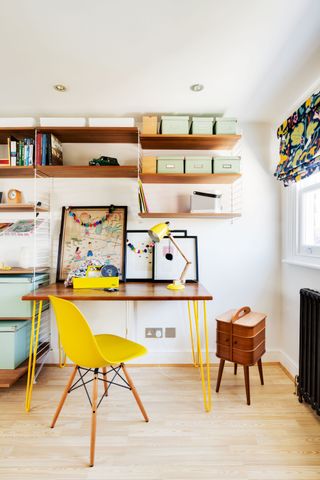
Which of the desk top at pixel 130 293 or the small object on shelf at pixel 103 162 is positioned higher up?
the small object on shelf at pixel 103 162

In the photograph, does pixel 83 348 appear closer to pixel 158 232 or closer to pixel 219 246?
pixel 158 232

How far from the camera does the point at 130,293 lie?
1980 mm

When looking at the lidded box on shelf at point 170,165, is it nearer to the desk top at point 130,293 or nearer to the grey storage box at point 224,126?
the grey storage box at point 224,126

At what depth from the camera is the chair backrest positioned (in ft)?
4.90

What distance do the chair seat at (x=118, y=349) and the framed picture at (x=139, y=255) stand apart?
0.68 metres

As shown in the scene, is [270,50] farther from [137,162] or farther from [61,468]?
[61,468]

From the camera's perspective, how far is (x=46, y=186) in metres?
2.60

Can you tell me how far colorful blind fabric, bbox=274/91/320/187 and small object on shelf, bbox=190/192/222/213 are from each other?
1.75 feet

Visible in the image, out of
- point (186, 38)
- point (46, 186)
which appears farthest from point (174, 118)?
point (46, 186)

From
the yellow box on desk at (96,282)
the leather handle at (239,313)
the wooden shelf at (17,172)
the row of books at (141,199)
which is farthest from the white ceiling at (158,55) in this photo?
the leather handle at (239,313)

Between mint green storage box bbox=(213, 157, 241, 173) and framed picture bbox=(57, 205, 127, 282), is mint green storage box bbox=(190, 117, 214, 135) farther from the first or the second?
framed picture bbox=(57, 205, 127, 282)

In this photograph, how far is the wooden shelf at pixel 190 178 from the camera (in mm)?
Answer: 2301

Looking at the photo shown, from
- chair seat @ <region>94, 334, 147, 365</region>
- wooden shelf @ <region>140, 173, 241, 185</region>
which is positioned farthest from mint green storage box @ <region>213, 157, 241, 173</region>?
chair seat @ <region>94, 334, 147, 365</region>

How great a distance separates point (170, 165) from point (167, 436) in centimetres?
191
